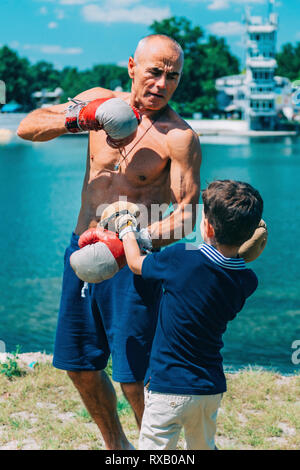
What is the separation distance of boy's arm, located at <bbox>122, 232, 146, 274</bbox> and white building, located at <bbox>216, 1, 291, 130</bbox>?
89.1 meters

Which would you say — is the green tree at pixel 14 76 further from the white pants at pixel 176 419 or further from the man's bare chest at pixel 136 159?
the white pants at pixel 176 419

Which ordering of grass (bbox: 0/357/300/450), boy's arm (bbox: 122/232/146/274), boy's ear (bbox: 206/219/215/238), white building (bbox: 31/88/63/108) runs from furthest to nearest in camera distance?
1. white building (bbox: 31/88/63/108)
2. grass (bbox: 0/357/300/450)
3. boy's arm (bbox: 122/232/146/274)
4. boy's ear (bbox: 206/219/215/238)

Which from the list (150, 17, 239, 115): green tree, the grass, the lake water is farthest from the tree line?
the grass

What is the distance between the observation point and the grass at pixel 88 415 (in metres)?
3.83

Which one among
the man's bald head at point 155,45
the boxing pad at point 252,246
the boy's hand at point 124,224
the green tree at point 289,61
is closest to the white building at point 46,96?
the green tree at point 289,61

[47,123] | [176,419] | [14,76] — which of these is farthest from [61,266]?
[14,76]

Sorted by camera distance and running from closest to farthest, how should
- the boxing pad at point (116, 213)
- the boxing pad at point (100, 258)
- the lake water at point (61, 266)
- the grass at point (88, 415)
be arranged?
the boxing pad at point (100, 258) → the boxing pad at point (116, 213) → the grass at point (88, 415) → the lake water at point (61, 266)

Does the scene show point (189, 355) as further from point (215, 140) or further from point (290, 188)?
point (215, 140)

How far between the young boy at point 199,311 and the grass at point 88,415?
1.12 metres

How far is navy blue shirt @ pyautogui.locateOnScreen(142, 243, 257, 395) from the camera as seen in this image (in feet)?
8.93

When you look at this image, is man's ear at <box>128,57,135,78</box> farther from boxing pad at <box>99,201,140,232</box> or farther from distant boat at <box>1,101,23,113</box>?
distant boat at <box>1,101,23,113</box>

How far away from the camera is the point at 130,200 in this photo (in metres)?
3.56
